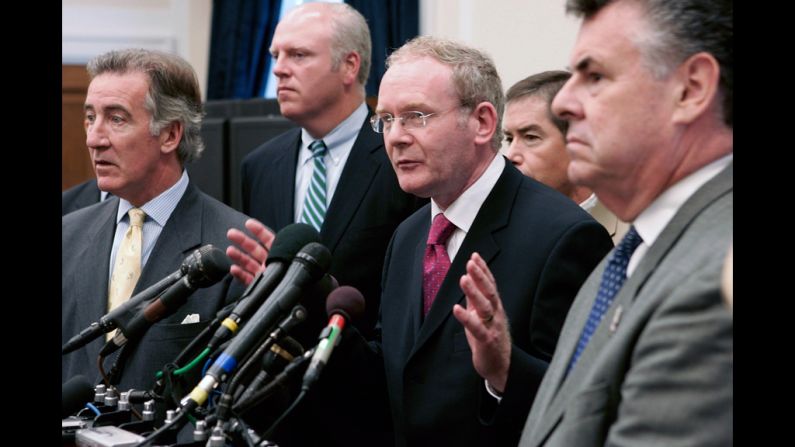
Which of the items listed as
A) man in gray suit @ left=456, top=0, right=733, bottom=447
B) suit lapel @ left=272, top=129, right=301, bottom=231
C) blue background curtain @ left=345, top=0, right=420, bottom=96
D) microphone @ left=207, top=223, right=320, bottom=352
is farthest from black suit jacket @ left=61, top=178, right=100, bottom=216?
man in gray suit @ left=456, top=0, right=733, bottom=447

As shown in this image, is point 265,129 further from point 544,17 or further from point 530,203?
point 530,203

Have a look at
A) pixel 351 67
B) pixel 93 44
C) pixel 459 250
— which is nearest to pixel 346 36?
pixel 351 67

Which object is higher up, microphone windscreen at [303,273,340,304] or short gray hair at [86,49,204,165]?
short gray hair at [86,49,204,165]

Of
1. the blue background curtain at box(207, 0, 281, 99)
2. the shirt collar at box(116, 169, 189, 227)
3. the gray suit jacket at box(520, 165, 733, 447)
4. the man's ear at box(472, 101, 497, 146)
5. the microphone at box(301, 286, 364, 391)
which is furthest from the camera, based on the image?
the blue background curtain at box(207, 0, 281, 99)

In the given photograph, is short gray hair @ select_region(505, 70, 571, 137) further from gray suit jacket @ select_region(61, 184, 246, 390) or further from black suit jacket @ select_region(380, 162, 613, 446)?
gray suit jacket @ select_region(61, 184, 246, 390)

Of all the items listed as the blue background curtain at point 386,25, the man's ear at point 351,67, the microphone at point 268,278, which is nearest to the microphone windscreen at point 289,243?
the microphone at point 268,278

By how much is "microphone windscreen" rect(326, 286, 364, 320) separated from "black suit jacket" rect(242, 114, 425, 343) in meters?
1.38

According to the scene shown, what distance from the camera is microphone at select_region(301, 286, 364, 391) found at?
203 centimetres

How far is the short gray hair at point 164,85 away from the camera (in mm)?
3553

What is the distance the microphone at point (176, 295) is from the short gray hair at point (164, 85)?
1.07 m

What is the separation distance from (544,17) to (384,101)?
2.92 meters

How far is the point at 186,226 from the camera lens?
3.35 m

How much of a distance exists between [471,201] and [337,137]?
1.40 meters
